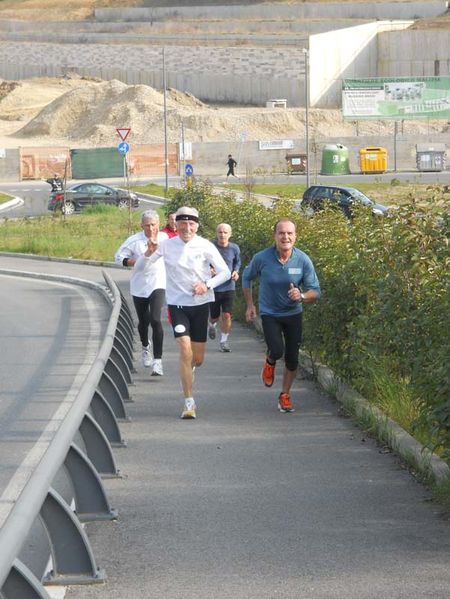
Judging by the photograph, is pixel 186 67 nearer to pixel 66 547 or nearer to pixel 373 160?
pixel 373 160

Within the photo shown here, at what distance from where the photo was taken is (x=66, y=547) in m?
6.50

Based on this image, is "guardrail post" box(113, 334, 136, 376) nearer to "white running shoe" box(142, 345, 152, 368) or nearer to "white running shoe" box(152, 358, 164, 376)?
"white running shoe" box(142, 345, 152, 368)

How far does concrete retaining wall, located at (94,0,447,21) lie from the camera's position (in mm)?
109500

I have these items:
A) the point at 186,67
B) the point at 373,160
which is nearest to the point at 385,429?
the point at 373,160

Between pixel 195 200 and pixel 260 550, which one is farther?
pixel 195 200

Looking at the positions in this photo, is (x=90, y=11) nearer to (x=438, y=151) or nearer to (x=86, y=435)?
(x=438, y=151)

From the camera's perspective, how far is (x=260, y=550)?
23.2 ft

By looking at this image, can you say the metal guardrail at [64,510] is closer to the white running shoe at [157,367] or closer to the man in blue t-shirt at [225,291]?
the white running shoe at [157,367]

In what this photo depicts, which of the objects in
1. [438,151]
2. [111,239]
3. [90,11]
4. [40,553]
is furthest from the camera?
[90,11]

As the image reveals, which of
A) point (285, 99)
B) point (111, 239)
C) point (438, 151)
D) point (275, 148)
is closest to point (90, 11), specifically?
point (285, 99)

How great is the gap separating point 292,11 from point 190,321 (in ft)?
345

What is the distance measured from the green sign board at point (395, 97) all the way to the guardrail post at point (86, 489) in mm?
77497

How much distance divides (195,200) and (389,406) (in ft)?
66.4

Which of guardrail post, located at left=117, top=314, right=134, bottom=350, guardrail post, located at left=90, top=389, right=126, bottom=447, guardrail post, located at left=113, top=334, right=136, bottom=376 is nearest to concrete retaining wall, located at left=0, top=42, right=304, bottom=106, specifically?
guardrail post, located at left=117, top=314, right=134, bottom=350
